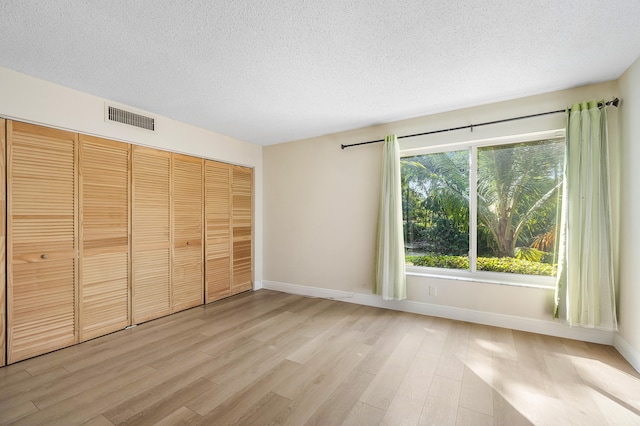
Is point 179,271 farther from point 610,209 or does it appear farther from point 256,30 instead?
point 610,209

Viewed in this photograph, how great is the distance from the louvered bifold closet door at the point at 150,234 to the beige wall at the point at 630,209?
4600 mm

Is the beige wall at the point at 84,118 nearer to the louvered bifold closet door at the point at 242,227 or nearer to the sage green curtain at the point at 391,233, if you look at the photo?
the louvered bifold closet door at the point at 242,227

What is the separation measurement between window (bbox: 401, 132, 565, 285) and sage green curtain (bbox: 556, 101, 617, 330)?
0.73ft

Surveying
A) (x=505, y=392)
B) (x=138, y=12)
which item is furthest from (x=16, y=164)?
(x=505, y=392)

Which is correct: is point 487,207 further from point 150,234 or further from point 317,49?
point 150,234

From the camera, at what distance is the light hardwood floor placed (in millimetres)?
1625

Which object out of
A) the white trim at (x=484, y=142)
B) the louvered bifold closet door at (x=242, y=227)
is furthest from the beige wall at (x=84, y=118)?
the white trim at (x=484, y=142)

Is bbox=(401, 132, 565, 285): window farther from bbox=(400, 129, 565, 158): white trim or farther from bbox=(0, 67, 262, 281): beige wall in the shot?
bbox=(0, 67, 262, 281): beige wall

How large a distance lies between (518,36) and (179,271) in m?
4.13

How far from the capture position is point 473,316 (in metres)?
3.01

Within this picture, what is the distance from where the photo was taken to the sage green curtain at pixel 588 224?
7.75 ft

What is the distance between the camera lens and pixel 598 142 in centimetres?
240

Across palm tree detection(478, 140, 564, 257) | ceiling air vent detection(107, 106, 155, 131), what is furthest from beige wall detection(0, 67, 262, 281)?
palm tree detection(478, 140, 564, 257)

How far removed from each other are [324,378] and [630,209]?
287 cm
